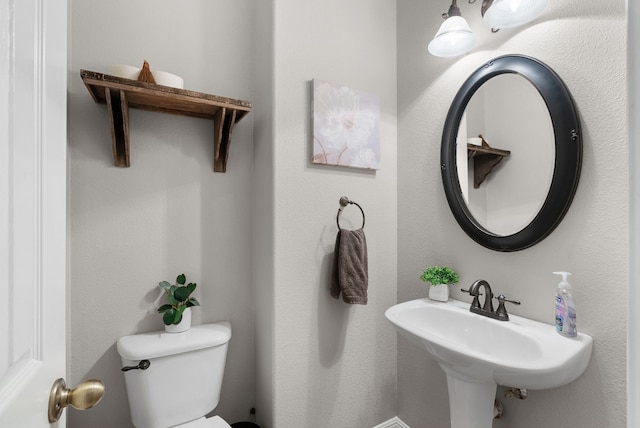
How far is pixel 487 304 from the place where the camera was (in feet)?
4.11

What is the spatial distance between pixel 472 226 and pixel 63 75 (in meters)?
1.44

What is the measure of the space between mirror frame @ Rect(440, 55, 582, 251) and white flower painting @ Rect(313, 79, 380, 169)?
0.48 m

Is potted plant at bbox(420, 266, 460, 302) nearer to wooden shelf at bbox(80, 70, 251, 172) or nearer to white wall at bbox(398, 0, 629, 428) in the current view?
white wall at bbox(398, 0, 629, 428)

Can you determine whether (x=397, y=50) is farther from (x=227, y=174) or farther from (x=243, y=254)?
(x=243, y=254)

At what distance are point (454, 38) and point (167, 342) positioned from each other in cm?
177

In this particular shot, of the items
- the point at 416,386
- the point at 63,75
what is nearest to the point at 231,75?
the point at 63,75

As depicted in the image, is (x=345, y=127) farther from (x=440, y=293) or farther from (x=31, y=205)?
(x=31, y=205)

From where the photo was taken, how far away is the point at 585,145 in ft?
3.46

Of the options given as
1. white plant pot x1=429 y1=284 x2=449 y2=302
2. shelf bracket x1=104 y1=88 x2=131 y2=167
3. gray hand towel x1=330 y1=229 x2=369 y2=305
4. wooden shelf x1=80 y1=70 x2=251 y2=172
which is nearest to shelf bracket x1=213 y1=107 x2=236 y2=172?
wooden shelf x1=80 y1=70 x2=251 y2=172

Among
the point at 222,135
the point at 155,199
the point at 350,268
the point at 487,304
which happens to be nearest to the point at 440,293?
the point at 487,304

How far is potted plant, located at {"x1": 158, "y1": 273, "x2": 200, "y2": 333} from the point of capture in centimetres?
127

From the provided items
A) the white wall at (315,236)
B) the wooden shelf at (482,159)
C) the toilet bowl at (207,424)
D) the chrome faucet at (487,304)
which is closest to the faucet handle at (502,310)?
the chrome faucet at (487,304)

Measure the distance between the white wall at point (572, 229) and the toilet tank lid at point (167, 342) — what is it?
1.05m

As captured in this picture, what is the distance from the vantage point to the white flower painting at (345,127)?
4.81 ft
